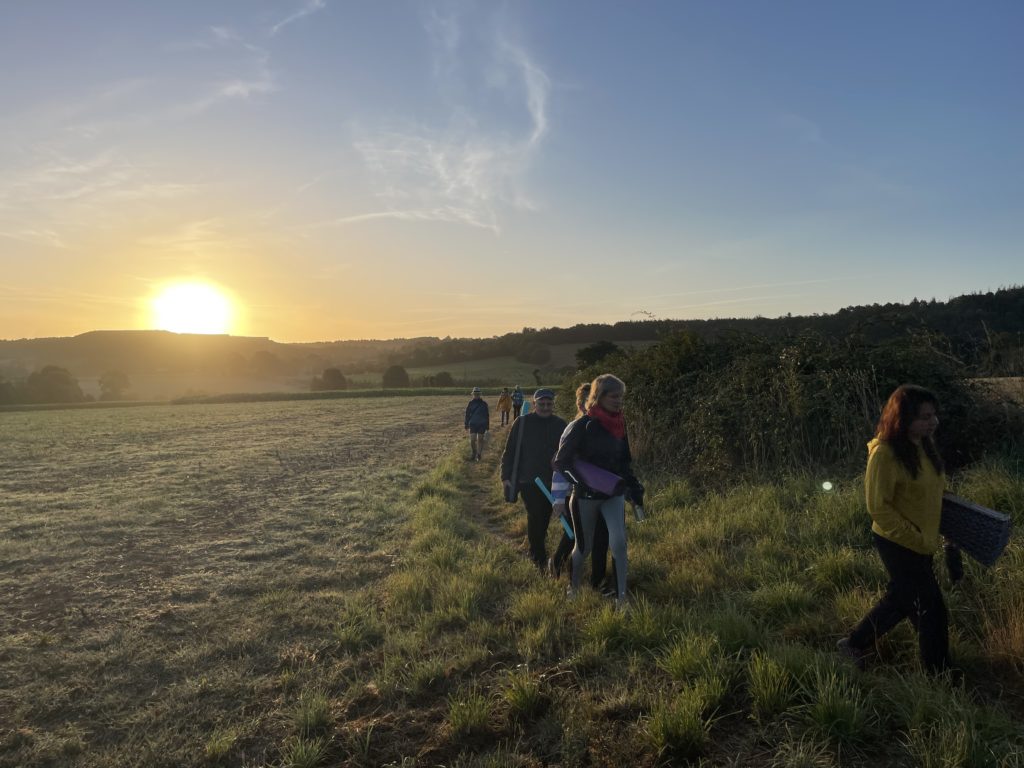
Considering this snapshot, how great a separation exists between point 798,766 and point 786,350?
22.6 feet

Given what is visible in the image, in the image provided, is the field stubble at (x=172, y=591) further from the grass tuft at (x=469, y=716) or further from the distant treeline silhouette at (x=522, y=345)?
the distant treeline silhouette at (x=522, y=345)

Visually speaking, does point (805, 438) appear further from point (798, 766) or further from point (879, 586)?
point (798, 766)

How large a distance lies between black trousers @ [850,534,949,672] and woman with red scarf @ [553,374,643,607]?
1887mm

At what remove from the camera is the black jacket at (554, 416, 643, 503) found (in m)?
5.05

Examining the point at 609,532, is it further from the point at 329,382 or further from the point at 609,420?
the point at 329,382

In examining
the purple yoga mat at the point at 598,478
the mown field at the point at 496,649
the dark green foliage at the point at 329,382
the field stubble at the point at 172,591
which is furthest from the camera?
the dark green foliage at the point at 329,382

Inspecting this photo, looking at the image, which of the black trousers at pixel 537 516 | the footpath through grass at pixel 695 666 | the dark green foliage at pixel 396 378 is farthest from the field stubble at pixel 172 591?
the dark green foliage at pixel 396 378

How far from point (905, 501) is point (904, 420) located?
47cm

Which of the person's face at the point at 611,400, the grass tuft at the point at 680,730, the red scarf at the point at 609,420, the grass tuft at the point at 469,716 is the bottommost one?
the grass tuft at the point at 469,716

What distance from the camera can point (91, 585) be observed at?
6.63 m

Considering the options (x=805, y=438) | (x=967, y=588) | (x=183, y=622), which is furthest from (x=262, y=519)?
(x=967, y=588)

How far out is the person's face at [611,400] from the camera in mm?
5055

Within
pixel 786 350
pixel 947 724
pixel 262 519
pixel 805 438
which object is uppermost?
pixel 786 350

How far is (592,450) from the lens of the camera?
5051 mm
